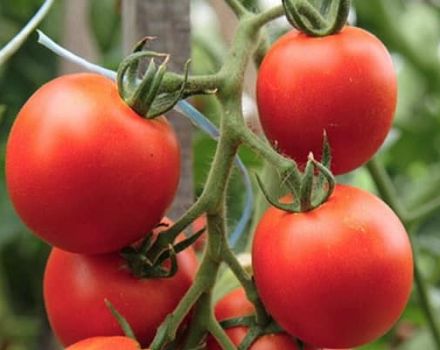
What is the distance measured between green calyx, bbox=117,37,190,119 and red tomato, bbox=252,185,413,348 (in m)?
0.09

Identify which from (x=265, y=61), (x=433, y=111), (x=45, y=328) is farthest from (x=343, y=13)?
(x=433, y=111)

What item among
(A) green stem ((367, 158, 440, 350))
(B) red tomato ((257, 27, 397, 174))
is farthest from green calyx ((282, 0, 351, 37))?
(A) green stem ((367, 158, 440, 350))

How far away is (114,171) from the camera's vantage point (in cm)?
57

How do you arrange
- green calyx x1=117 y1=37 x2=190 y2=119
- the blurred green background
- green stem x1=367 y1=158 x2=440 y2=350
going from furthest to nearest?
the blurred green background, green stem x1=367 y1=158 x2=440 y2=350, green calyx x1=117 y1=37 x2=190 y2=119

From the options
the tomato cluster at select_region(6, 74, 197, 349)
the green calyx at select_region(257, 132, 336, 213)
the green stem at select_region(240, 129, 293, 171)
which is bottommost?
the green calyx at select_region(257, 132, 336, 213)

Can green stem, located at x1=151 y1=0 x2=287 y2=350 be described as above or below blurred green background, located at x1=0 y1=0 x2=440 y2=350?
above

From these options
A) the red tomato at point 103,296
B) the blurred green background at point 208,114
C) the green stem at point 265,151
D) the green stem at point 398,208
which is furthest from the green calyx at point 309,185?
the blurred green background at point 208,114

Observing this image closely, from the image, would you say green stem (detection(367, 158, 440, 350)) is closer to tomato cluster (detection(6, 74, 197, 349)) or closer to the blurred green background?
the blurred green background

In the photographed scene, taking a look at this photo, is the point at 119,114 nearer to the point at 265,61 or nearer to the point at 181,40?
the point at 265,61

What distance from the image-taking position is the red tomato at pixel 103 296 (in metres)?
0.63

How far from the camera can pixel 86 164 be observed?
566 millimetres

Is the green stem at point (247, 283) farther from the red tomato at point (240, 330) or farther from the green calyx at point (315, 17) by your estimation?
the green calyx at point (315, 17)

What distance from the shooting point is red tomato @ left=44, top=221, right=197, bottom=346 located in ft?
2.05

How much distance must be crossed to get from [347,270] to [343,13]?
0.14 metres
